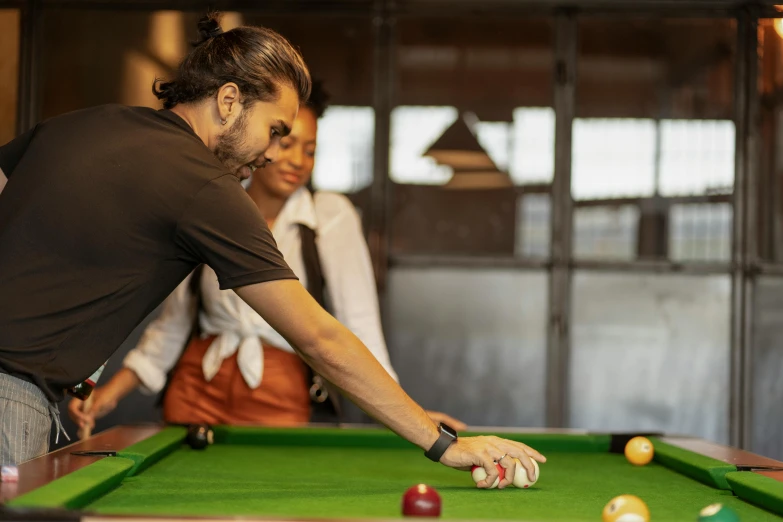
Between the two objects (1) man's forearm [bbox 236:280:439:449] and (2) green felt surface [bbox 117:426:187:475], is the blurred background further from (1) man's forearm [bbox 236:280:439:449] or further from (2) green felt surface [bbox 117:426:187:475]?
(1) man's forearm [bbox 236:280:439:449]

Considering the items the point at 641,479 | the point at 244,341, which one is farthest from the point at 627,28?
the point at 641,479

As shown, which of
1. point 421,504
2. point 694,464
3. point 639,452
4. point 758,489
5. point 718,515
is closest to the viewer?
point 718,515

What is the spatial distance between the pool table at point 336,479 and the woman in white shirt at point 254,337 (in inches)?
21.2

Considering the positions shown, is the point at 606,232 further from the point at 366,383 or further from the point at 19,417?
the point at 19,417

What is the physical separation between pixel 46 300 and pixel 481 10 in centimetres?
375

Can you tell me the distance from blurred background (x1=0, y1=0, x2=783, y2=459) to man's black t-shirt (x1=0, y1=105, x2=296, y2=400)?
10.3 feet

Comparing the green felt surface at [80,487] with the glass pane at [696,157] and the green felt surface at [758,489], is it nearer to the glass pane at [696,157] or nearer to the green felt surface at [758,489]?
the green felt surface at [758,489]

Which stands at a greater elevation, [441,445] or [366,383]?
[366,383]

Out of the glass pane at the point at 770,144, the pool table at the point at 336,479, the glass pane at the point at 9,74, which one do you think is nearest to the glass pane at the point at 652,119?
the glass pane at the point at 770,144

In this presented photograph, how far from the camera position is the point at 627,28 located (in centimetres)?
533

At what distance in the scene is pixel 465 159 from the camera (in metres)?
5.31

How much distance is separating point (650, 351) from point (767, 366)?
60 cm

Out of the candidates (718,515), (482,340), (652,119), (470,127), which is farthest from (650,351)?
(718,515)

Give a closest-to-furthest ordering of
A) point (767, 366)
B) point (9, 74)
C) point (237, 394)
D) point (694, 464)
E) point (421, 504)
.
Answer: point (421, 504) → point (694, 464) → point (237, 394) → point (767, 366) → point (9, 74)
